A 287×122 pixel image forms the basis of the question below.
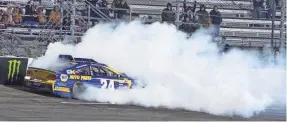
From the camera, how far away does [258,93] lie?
14.6 m

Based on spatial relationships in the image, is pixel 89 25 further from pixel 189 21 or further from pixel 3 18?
pixel 189 21

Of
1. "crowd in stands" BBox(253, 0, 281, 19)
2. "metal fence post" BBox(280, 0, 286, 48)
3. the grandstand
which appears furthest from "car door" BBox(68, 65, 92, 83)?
"crowd in stands" BBox(253, 0, 281, 19)

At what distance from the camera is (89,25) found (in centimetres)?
1955

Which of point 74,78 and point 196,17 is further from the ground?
point 196,17

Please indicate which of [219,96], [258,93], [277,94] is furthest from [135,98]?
[277,94]

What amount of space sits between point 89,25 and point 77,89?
4.82 m

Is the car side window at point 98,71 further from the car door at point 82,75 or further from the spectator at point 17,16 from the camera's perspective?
the spectator at point 17,16

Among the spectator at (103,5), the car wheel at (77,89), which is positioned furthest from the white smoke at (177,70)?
the spectator at (103,5)

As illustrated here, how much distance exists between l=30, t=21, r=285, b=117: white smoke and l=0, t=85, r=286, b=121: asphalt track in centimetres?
70

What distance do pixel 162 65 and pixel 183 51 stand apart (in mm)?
727

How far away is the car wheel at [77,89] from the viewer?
15.1 metres

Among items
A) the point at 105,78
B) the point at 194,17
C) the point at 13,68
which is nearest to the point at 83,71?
the point at 105,78

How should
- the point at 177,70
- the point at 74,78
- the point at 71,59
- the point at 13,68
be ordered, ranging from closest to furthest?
the point at 74,78 < the point at 177,70 < the point at 71,59 < the point at 13,68

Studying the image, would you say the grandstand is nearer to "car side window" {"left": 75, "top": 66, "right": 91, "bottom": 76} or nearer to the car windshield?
the car windshield
